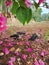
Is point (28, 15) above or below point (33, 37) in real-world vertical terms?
above

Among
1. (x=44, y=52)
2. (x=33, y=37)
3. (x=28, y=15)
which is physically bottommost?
(x=44, y=52)

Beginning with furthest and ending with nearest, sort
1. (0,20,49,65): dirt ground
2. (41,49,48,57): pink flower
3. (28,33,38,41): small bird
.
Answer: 1. (28,33,38,41): small bird
2. (41,49,48,57): pink flower
3. (0,20,49,65): dirt ground

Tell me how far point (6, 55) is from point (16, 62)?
0.80 feet

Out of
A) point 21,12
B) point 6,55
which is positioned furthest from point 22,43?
point 21,12

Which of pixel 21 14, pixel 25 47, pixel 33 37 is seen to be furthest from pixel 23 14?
pixel 33 37

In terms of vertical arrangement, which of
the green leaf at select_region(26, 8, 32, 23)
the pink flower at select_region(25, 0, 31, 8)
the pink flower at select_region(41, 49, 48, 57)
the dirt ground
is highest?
the pink flower at select_region(25, 0, 31, 8)

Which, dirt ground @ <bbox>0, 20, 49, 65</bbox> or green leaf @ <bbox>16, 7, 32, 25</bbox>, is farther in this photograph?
dirt ground @ <bbox>0, 20, 49, 65</bbox>

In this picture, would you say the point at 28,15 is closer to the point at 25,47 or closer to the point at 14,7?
the point at 14,7

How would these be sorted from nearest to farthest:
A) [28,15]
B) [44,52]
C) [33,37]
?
1. [28,15]
2. [44,52]
3. [33,37]

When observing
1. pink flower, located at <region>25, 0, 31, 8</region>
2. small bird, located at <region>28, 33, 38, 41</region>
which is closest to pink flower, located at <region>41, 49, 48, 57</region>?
small bird, located at <region>28, 33, 38, 41</region>

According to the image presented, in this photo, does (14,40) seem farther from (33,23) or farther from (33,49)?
(33,23)

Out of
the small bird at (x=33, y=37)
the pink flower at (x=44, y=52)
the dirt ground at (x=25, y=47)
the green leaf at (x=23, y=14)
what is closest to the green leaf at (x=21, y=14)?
the green leaf at (x=23, y=14)

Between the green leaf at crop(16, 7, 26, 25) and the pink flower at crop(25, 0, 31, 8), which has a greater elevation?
the pink flower at crop(25, 0, 31, 8)

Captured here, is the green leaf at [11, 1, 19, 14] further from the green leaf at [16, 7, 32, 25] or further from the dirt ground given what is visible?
the dirt ground
